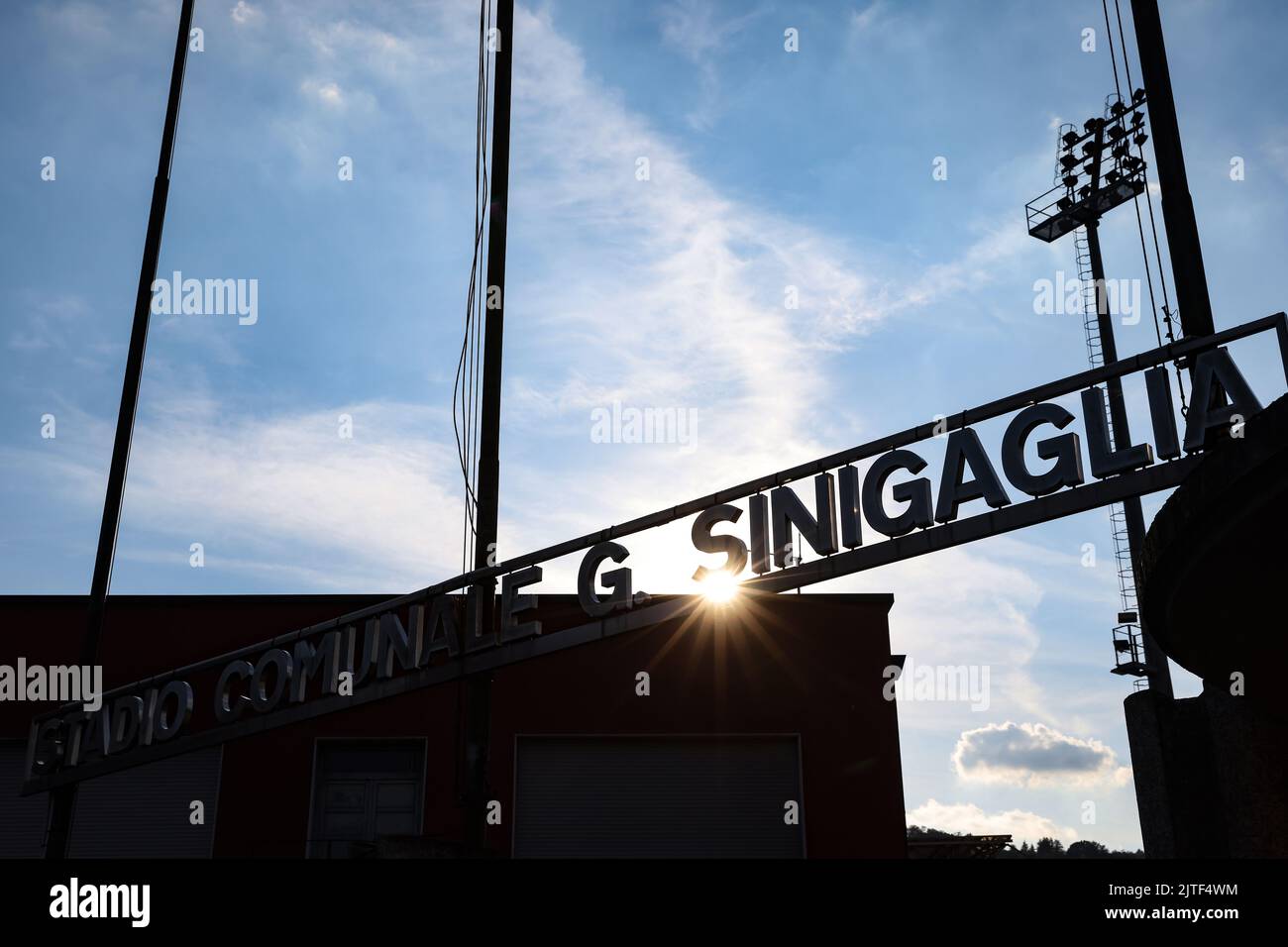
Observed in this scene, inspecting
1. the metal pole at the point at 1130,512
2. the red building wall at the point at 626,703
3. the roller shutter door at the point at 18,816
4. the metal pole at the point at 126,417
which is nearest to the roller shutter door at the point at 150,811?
the red building wall at the point at 626,703

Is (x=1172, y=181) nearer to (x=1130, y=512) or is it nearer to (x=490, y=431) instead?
(x=490, y=431)

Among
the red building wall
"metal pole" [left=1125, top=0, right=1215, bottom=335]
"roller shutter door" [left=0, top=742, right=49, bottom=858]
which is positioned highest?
"metal pole" [left=1125, top=0, right=1215, bottom=335]

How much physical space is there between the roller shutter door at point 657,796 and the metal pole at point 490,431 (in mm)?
6164

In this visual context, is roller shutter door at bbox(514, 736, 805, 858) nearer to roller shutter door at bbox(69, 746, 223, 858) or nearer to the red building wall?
the red building wall

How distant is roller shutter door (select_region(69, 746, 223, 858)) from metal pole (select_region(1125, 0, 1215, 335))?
19689mm

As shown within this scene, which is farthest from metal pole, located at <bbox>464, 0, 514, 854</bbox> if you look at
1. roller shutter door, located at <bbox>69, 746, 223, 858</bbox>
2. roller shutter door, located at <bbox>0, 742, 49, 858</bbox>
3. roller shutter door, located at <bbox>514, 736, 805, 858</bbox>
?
roller shutter door, located at <bbox>0, 742, 49, 858</bbox>

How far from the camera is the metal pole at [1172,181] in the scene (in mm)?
12656

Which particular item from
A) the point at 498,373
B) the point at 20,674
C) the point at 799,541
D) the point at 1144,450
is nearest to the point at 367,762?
the point at 20,674

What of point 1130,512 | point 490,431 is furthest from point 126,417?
point 1130,512

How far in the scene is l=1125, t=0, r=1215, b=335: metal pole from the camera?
1266cm

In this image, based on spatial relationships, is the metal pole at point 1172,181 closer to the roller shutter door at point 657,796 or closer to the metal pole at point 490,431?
the metal pole at point 490,431
